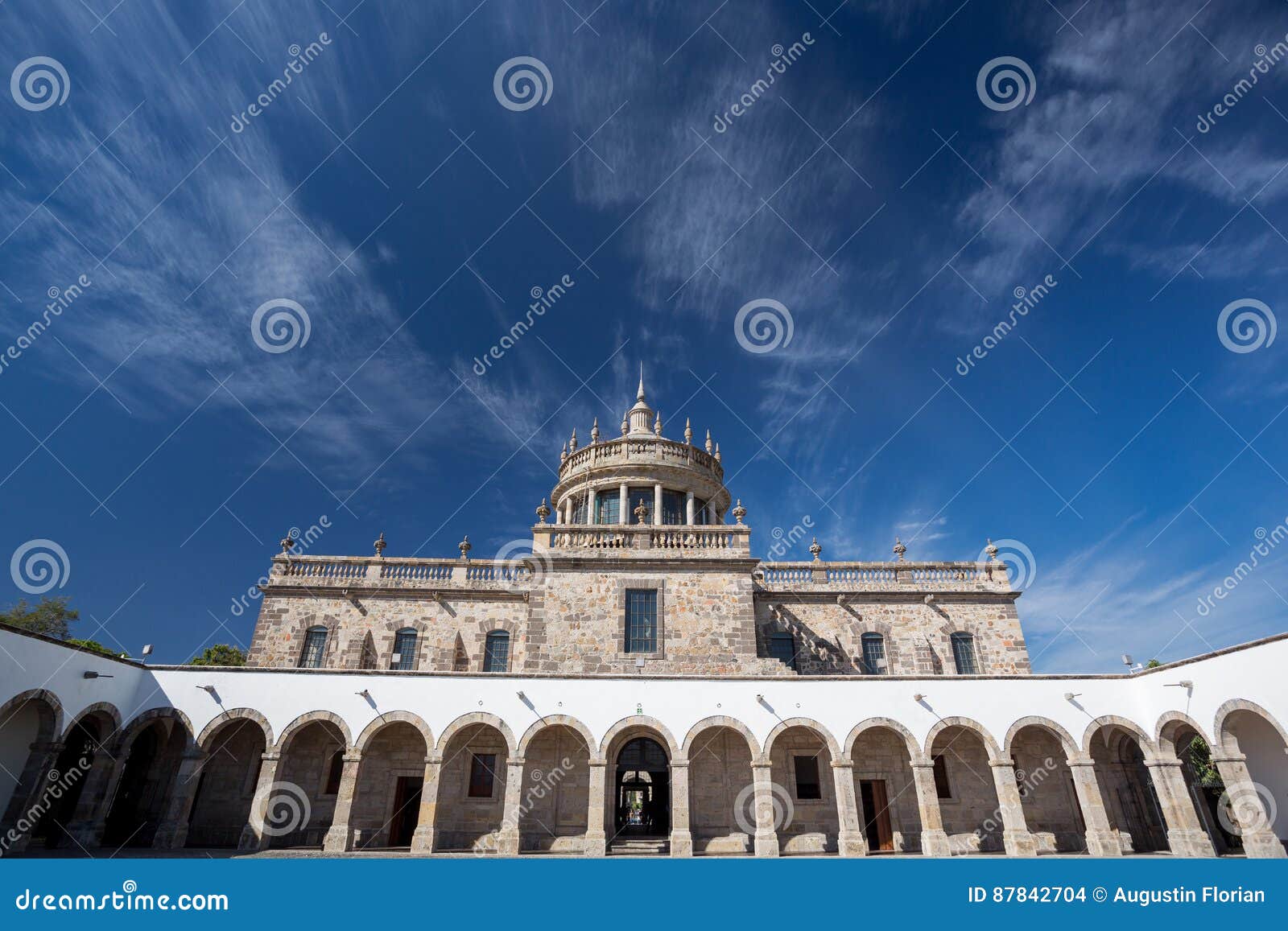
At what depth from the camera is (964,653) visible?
2156 centimetres

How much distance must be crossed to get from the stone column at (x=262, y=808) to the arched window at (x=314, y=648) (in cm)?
515

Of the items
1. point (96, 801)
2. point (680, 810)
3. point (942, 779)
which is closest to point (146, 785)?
point (96, 801)

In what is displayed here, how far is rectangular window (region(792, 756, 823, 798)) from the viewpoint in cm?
1834

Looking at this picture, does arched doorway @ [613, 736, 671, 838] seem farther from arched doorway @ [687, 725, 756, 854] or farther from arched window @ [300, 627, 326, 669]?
arched window @ [300, 627, 326, 669]

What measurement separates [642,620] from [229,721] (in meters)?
11.8

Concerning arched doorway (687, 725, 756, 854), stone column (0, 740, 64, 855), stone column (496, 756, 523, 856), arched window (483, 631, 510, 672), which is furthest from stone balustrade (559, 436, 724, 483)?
stone column (0, 740, 64, 855)

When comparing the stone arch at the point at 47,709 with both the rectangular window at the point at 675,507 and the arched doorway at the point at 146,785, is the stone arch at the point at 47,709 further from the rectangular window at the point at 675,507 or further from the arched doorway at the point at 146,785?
the rectangular window at the point at 675,507

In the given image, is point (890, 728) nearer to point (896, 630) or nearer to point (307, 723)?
point (896, 630)

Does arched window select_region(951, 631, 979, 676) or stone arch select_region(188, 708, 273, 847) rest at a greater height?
arched window select_region(951, 631, 979, 676)

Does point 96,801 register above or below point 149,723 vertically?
below

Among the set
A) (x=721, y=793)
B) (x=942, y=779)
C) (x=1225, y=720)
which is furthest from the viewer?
(x=942, y=779)

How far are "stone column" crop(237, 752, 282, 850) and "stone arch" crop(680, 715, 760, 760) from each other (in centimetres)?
1088

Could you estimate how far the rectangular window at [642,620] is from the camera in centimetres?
1941
